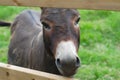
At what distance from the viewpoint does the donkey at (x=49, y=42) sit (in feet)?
8.25

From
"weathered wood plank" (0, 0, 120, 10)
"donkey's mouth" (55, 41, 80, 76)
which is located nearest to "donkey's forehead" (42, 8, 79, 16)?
"donkey's mouth" (55, 41, 80, 76)

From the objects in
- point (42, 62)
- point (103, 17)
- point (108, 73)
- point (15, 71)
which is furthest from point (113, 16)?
point (15, 71)

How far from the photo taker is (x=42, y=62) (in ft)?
11.1

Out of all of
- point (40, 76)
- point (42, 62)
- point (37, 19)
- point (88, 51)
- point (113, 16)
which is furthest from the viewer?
point (113, 16)

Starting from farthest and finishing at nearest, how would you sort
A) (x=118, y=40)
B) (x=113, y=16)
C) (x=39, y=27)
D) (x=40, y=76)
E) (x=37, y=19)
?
(x=113, y=16), (x=118, y=40), (x=37, y=19), (x=39, y=27), (x=40, y=76)

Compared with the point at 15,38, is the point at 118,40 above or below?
below

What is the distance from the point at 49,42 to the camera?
3.04 meters

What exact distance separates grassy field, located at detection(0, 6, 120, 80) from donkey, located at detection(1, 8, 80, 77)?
1.08m

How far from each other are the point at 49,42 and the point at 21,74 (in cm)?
90

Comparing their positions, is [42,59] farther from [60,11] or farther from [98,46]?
[98,46]

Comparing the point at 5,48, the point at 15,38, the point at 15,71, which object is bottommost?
the point at 5,48

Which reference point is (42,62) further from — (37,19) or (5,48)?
A: (5,48)

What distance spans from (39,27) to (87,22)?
2.83 metres

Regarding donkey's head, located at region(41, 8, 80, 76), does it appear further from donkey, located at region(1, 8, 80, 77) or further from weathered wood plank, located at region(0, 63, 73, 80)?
weathered wood plank, located at region(0, 63, 73, 80)
